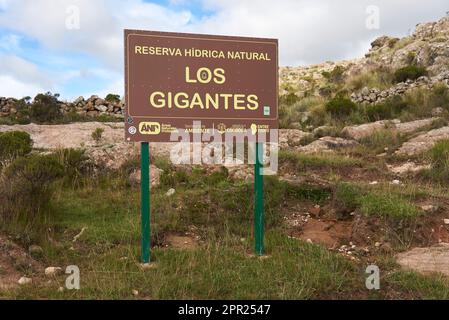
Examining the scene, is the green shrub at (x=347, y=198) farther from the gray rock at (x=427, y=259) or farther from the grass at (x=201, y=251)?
the gray rock at (x=427, y=259)

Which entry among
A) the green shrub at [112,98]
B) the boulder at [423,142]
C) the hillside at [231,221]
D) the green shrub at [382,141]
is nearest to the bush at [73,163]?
the hillside at [231,221]

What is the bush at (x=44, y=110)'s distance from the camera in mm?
17609

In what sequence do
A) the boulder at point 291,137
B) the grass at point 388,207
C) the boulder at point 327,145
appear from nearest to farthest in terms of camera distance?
the grass at point 388,207
the boulder at point 327,145
the boulder at point 291,137

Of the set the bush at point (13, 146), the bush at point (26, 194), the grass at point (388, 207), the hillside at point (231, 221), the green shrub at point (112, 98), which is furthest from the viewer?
the green shrub at point (112, 98)

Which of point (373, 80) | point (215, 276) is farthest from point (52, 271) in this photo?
point (373, 80)

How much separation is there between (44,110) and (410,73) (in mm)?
15072

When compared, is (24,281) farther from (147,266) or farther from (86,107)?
(86,107)

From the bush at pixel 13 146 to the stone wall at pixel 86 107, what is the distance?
979 centimetres

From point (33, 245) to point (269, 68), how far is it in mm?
3370

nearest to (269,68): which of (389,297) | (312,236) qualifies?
(312,236)

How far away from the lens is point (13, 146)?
9.25m

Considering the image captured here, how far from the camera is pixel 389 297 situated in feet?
13.5

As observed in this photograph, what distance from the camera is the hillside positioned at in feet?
14.0

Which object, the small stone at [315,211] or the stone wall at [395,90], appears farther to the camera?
the stone wall at [395,90]
